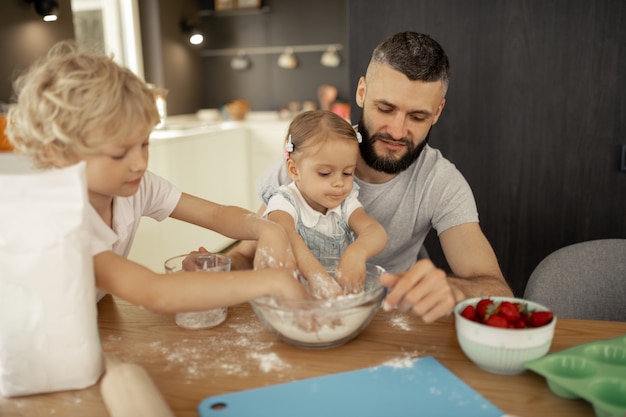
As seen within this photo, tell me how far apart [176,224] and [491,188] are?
2261 millimetres

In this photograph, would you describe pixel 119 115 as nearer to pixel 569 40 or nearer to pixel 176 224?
pixel 569 40

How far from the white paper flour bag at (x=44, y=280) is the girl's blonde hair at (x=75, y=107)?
0.54ft

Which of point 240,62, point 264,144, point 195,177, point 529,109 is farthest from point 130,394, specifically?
point 240,62

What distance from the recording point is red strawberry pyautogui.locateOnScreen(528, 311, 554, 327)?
943mm

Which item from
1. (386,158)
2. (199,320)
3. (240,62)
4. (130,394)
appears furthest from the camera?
(240,62)

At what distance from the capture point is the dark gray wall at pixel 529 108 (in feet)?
7.70

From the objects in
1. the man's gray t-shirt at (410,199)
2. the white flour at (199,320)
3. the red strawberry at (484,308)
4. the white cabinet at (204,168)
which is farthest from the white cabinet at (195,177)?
the red strawberry at (484,308)

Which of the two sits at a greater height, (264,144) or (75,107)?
(75,107)

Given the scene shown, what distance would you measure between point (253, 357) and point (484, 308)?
434 millimetres

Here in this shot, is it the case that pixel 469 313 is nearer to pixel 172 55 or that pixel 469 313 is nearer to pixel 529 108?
pixel 529 108

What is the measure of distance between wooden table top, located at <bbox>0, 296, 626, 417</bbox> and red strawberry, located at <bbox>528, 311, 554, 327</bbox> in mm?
88

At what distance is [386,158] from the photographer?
178 cm

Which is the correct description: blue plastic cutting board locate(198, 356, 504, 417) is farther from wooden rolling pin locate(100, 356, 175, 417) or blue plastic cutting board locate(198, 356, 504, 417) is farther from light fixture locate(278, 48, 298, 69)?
light fixture locate(278, 48, 298, 69)

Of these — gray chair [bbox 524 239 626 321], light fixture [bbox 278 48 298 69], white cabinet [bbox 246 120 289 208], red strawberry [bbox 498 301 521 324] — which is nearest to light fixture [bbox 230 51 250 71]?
light fixture [bbox 278 48 298 69]
